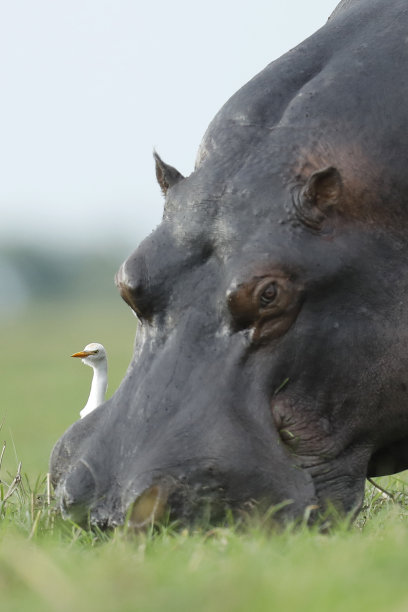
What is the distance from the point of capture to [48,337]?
46.4 metres

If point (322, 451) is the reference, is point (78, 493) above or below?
above

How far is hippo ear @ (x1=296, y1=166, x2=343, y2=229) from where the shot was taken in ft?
12.1

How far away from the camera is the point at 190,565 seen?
8.00 ft

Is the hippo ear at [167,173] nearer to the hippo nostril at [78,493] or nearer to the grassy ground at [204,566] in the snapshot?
the hippo nostril at [78,493]

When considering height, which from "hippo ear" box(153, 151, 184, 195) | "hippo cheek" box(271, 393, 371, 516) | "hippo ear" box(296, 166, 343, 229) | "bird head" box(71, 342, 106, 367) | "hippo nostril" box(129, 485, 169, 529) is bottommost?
"hippo cheek" box(271, 393, 371, 516)

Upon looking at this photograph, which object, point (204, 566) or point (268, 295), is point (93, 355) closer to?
point (268, 295)

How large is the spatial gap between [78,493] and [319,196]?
1236 mm

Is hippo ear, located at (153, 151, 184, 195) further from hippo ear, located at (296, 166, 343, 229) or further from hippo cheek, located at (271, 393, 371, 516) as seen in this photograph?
hippo cheek, located at (271, 393, 371, 516)

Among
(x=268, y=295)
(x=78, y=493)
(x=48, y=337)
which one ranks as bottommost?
(x=48, y=337)

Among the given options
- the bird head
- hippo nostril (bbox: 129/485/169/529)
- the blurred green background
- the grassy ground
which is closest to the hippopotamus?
hippo nostril (bbox: 129/485/169/529)

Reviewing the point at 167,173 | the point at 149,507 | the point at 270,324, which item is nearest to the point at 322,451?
the point at 270,324

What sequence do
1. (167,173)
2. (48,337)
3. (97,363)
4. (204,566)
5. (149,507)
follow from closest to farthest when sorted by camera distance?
(204,566) < (149,507) < (167,173) < (97,363) < (48,337)

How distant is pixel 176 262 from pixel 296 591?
183 centimetres

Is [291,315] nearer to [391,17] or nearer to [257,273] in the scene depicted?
[257,273]
